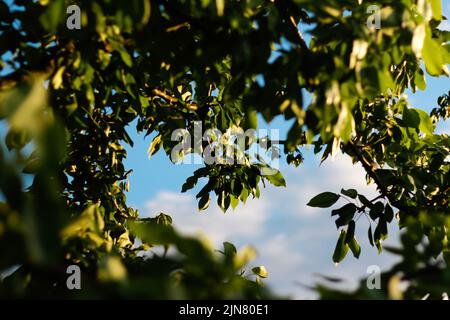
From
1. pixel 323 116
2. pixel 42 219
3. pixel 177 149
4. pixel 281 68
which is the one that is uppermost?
pixel 177 149

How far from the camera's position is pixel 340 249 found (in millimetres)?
3457

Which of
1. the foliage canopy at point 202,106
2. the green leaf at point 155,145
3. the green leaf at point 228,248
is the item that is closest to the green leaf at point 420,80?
the foliage canopy at point 202,106

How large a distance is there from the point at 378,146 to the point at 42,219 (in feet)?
11.5

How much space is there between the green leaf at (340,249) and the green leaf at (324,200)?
0.40 m

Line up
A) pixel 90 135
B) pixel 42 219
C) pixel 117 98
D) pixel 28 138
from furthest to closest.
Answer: pixel 90 135, pixel 117 98, pixel 28 138, pixel 42 219

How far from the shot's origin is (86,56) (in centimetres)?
210

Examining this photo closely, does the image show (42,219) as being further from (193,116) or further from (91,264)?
(193,116)

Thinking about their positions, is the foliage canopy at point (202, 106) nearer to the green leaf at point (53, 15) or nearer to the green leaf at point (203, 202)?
the green leaf at point (53, 15)

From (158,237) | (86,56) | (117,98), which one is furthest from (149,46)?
(117,98)

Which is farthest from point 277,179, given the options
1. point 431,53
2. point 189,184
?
point 431,53

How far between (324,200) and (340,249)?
0.50 meters

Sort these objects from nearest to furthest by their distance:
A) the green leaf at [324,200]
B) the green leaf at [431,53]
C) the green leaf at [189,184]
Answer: the green leaf at [431,53], the green leaf at [324,200], the green leaf at [189,184]

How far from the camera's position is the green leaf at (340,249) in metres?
3.46

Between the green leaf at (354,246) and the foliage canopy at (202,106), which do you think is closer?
the foliage canopy at (202,106)
